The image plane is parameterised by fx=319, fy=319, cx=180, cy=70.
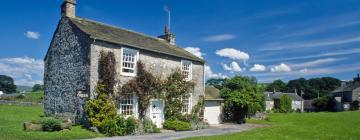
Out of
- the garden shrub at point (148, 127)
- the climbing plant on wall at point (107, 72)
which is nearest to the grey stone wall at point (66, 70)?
the climbing plant on wall at point (107, 72)

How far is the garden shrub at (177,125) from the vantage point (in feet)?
80.8

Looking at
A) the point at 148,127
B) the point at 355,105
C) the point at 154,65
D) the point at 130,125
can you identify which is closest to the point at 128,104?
the point at 148,127

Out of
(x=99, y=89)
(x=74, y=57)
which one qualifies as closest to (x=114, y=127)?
(x=99, y=89)

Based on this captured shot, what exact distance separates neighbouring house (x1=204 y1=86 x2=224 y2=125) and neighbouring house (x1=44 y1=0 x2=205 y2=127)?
6.48 m

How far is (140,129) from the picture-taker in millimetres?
21875

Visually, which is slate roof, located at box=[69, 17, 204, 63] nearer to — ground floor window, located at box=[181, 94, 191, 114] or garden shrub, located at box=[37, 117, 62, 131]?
ground floor window, located at box=[181, 94, 191, 114]

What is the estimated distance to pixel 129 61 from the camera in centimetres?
2367

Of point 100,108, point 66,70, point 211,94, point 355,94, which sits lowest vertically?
point 355,94

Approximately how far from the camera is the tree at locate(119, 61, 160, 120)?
76.1ft

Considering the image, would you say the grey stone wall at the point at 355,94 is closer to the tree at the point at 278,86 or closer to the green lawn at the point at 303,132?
the tree at the point at 278,86

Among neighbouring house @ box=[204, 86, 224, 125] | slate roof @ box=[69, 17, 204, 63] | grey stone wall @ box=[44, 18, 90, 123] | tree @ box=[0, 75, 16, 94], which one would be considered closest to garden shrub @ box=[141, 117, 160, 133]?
grey stone wall @ box=[44, 18, 90, 123]

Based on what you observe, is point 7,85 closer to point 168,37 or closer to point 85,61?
point 168,37

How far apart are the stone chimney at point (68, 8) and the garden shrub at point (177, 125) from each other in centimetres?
1106

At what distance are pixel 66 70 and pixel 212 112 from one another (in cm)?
1527
